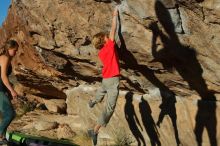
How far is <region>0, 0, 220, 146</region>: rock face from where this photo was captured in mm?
7242

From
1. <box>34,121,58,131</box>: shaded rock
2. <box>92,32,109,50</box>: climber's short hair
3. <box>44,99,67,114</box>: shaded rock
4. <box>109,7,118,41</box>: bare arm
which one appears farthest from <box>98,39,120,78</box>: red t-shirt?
<box>44,99,67,114</box>: shaded rock

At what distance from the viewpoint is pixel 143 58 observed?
8375 mm

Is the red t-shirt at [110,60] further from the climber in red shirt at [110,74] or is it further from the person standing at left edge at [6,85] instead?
the person standing at left edge at [6,85]

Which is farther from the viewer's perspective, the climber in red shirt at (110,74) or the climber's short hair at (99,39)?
the climber's short hair at (99,39)

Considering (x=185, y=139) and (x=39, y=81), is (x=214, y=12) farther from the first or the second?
(x=39, y=81)

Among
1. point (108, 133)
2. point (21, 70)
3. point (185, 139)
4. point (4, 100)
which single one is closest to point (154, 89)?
point (185, 139)

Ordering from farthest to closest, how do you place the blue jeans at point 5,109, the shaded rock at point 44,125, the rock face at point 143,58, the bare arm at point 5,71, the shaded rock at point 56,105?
the shaded rock at point 56,105 < the shaded rock at point 44,125 < the blue jeans at point 5,109 < the bare arm at point 5,71 < the rock face at point 143,58

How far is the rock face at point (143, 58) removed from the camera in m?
7.24

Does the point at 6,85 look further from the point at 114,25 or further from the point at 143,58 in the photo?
the point at 143,58

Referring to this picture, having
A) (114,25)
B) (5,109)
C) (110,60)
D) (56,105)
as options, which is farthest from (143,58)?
(56,105)

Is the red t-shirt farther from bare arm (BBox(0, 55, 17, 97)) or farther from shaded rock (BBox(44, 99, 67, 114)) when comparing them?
shaded rock (BBox(44, 99, 67, 114))

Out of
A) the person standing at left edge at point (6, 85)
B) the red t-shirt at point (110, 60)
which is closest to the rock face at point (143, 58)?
the red t-shirt at point (110, 60)

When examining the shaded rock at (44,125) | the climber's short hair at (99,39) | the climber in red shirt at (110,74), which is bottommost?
the shaded rock at (44,125)

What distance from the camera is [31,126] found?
12117mm
